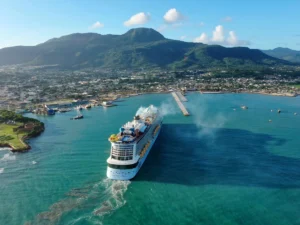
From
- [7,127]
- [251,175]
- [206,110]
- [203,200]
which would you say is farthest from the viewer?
[206,110]

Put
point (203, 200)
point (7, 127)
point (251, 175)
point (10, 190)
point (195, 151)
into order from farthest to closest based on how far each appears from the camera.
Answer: point (7, 127) → point (195, 151) → point (251, 175) → point (10, 190) → point (203, 200)

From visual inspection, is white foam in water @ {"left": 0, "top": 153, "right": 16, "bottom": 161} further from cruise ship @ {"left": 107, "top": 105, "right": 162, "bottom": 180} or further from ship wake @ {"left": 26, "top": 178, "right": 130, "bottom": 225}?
cruise ship @ {"left": 107, "top": 105, "right": 162, "bottom": 180}

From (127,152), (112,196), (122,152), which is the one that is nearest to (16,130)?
(122,152)

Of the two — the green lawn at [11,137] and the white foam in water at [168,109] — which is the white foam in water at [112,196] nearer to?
the green lawn at [11,137]

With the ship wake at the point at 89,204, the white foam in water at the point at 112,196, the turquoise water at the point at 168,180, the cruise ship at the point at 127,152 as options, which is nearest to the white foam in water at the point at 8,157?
the turquoise water at the point at 168,180

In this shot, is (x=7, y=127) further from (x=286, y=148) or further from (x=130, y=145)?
(x=286, y=148)

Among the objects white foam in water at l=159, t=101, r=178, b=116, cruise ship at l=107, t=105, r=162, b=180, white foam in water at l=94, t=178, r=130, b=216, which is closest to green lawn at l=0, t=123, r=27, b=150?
cruise ship at l=107, t=105, r=162, b=180

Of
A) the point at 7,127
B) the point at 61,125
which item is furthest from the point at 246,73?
the point at 7,127

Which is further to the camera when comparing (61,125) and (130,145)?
(61,125)
